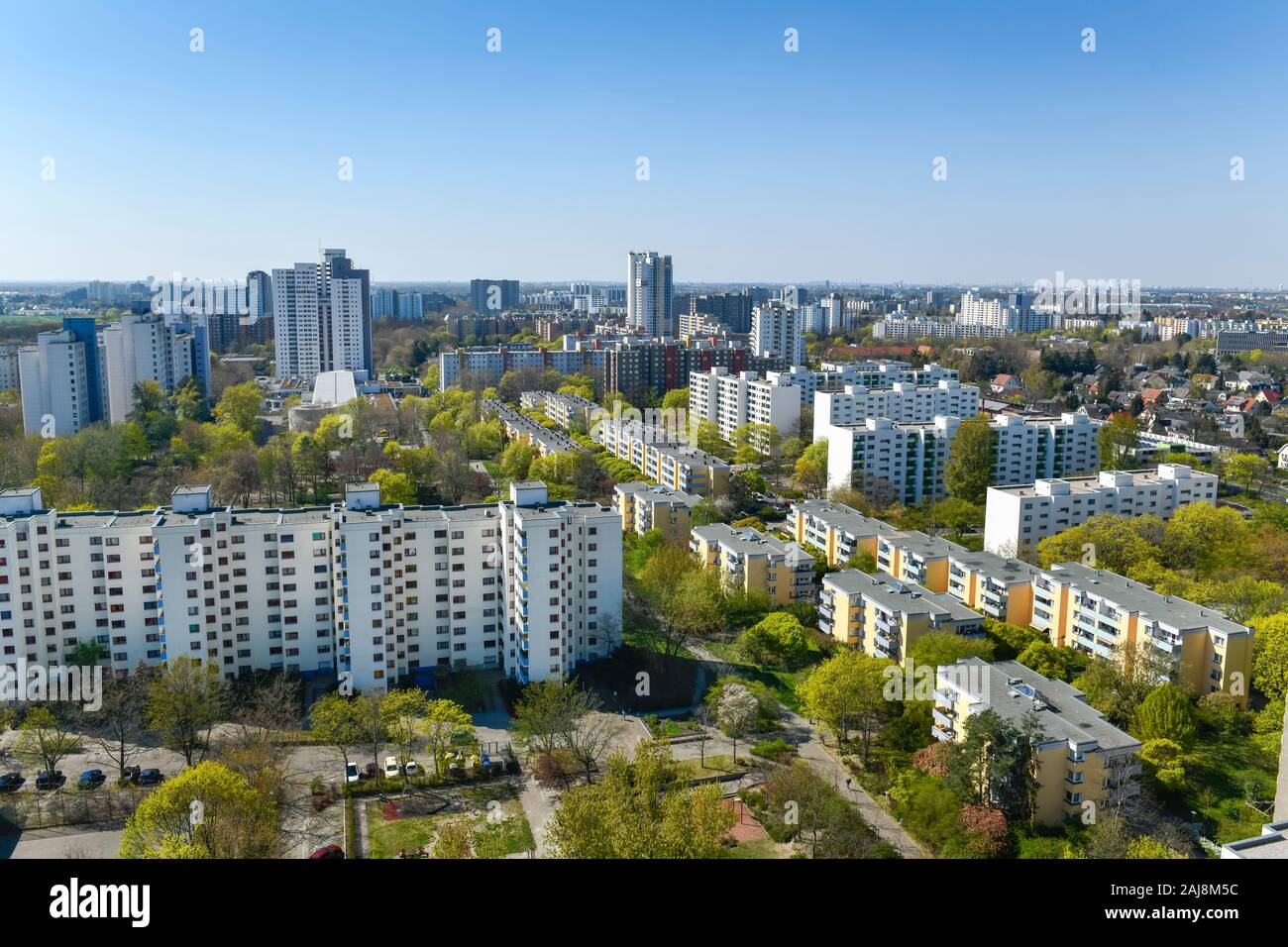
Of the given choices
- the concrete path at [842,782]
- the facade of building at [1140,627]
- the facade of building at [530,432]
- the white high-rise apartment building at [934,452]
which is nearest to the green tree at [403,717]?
the concrete path at [842,782]

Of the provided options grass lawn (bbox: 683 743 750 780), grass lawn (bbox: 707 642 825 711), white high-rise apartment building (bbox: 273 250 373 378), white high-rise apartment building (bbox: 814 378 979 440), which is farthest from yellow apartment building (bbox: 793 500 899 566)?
white high-rise apartment building (bbox: 273 250 373 378)

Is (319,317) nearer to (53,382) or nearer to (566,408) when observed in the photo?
(53,382)

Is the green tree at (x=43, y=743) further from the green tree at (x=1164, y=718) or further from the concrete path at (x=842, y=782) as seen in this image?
the green tree at (x=1164, y=718)

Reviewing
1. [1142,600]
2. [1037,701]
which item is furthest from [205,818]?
[1142,600]

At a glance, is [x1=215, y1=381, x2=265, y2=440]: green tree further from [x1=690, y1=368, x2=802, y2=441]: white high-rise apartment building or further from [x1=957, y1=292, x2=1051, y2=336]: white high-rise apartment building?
[x1=957, y1=292, x2=1051, y2=336]: white high-rise apartment building

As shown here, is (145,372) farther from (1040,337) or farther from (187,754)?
(1040,337)

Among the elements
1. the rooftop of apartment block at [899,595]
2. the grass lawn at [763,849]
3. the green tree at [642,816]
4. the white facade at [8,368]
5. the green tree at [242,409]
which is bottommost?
the grass lawn at [763,849]
